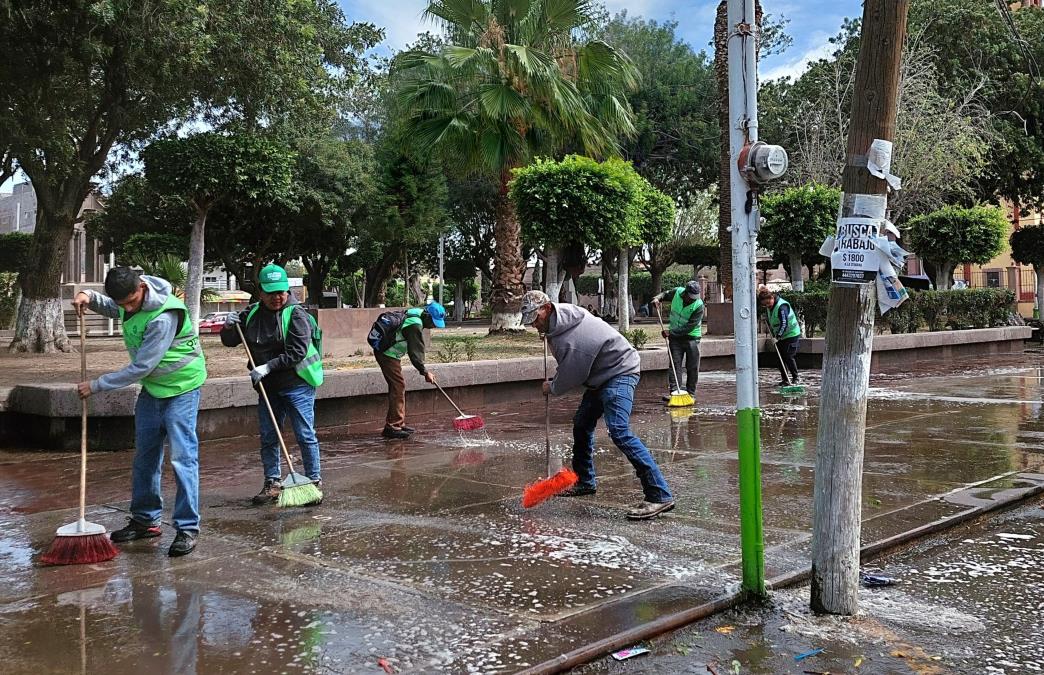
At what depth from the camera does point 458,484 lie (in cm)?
710

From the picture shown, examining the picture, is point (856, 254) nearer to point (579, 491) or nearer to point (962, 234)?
point (579, 491)

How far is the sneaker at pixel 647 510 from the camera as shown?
5.80 meters

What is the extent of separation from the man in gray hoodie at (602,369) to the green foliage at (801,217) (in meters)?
13.1

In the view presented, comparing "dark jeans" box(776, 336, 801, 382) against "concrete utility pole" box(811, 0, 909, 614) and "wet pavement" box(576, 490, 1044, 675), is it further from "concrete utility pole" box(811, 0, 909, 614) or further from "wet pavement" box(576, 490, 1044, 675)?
"concrete utility pole" box(811, 0, 909, 614)

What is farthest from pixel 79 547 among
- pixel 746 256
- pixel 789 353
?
pixel 789 353

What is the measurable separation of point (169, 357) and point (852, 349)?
367 centimetres

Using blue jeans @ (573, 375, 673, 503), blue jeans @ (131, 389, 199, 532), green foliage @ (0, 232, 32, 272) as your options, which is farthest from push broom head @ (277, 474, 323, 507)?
green foliage @ (0, 232, 32, 272)

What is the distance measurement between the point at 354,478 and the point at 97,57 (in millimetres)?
8666

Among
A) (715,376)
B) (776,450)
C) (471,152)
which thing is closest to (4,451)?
(776,450)

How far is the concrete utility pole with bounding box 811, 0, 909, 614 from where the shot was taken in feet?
13.3

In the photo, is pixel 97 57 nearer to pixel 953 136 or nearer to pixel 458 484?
pixel 458 484

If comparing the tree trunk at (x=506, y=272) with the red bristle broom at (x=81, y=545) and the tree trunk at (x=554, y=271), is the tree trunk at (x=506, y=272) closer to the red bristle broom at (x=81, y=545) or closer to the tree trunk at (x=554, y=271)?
the tree trunk at (x=554, y=271)

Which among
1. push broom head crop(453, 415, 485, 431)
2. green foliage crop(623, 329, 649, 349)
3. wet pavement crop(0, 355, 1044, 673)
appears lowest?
wet pavement crop(0, 355, 1044, 673)

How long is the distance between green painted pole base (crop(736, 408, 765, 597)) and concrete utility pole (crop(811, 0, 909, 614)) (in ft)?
0.83
